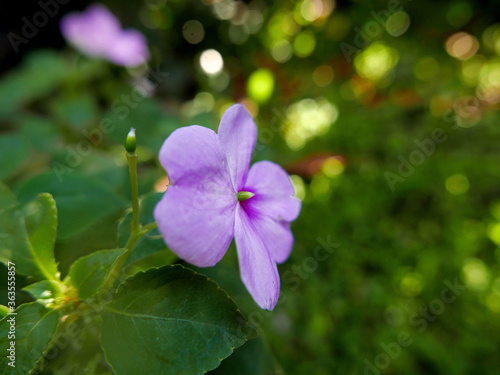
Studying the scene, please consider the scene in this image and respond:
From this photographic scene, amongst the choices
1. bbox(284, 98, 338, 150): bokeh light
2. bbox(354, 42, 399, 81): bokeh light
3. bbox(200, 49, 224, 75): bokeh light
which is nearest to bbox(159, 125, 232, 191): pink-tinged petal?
bbox(284, 98, 338, 150): bokeh light

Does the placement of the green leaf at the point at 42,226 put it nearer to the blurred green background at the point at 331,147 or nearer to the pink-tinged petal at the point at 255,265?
the blurred green background at the point at 331,147

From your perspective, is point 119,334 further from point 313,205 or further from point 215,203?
point 313,205

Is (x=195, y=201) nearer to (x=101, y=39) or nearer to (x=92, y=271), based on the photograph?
(x=92, y=271)

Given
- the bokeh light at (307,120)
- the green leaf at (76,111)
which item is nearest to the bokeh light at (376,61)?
the bokeh light at (307,120)

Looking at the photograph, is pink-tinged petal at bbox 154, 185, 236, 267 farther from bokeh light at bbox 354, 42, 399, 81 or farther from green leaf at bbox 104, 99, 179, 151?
bokeh light at bbox 354, 42, 399, 81

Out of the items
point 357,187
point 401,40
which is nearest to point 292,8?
point 401,40

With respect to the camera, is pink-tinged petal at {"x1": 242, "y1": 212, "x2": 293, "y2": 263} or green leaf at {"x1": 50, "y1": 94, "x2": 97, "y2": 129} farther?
green leaf at {"x1": 50, "y1": 94, "x2": 97, "y2": 129}
